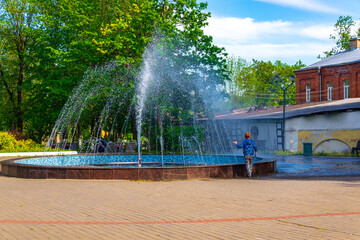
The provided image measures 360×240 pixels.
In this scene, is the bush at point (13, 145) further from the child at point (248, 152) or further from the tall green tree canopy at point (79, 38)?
the child at point (248, 152)

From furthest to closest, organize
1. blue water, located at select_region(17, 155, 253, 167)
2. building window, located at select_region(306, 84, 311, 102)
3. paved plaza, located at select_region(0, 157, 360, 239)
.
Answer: building window, located at select_region(306, 84, 311, 102) < blue water, located at select_region(17, 155, 253, 167) < paved plaza, located at select_region(0, 157, 360, 239)

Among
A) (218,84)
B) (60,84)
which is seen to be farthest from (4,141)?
(218,84)

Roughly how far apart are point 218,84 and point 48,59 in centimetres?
1479

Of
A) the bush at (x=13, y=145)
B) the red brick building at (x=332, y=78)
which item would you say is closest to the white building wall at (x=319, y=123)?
the red brick building at (x=332, y=78)

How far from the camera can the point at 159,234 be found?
21.0 feet

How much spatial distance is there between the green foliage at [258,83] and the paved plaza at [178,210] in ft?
180

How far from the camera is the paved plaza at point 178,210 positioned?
→ 21.4ft

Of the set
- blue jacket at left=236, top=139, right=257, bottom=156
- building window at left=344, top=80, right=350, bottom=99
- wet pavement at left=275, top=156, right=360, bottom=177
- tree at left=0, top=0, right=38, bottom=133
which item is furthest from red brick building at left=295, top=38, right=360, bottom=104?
blue jacket at left=236, top=139, right=257, bottom=156

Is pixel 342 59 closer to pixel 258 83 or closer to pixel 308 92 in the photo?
pixel 308 92

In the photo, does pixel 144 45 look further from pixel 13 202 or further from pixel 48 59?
pixel 13 202

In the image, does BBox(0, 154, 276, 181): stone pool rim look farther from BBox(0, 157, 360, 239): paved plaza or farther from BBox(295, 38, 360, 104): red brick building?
BBox(295, 38, 360, 104): red brick building

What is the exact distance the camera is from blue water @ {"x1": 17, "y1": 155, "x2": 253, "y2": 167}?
19.6m

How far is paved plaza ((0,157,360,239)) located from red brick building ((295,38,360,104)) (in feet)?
125

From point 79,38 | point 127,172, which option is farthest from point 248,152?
point 79,38
